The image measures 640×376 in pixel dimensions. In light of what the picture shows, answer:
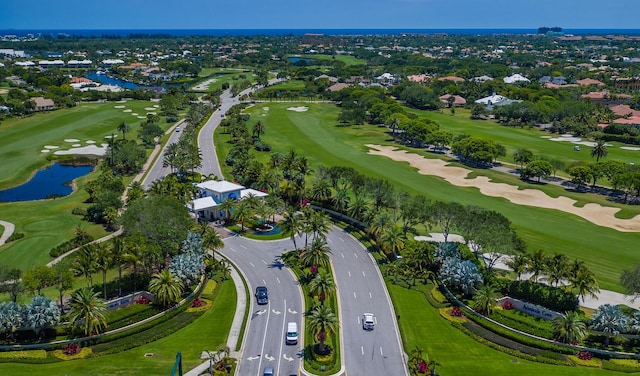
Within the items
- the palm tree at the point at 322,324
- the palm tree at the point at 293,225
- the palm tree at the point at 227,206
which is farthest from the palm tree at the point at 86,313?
the palm tree at the point at 227,206

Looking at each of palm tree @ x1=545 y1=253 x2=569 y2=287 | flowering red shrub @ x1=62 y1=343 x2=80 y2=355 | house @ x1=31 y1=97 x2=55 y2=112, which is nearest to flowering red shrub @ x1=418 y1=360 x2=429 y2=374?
palm tree @ x1=545 y1=253 x2=569 y2=287

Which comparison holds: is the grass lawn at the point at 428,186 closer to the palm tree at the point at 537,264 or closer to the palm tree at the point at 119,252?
the palm tree at the point at 537,264

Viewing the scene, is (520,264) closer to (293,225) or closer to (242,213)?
(293,225)

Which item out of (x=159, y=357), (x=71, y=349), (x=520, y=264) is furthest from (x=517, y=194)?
(x=71, y=349)

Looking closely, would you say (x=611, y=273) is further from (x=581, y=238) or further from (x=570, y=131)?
(x=570, y=131)

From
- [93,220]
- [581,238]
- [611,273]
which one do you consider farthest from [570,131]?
[93,220]
